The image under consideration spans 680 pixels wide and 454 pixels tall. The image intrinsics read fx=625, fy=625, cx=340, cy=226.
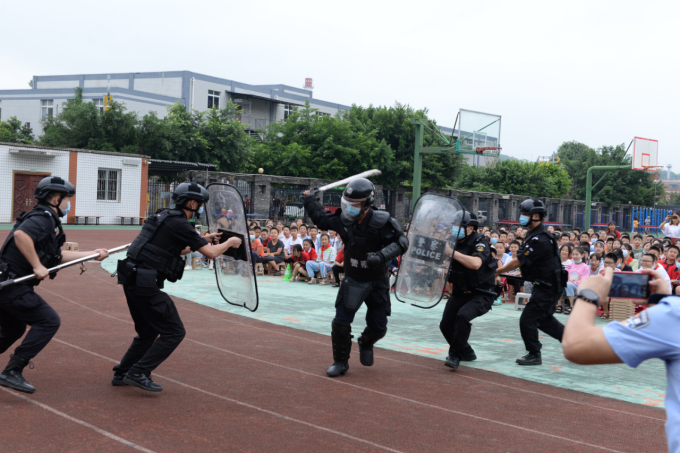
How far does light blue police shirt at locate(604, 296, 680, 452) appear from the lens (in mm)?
2045

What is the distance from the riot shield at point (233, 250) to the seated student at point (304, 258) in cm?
854

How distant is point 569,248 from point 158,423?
9.85 m

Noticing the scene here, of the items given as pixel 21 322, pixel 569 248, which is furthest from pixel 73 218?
pixel 21 322

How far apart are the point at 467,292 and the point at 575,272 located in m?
5.44

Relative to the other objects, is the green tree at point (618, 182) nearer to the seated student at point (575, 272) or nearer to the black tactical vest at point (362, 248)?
the seated student at point (575, 272)

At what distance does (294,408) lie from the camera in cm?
520

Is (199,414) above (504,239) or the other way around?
the other way around

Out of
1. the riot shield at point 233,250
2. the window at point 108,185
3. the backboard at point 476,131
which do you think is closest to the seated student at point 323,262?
the riot shield at point 233,250

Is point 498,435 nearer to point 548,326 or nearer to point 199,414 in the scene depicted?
point 199,414

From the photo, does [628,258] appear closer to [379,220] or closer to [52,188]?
[379,220]

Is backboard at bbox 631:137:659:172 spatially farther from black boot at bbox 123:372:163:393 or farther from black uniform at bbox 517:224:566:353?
black boot at bbox 123:372:163:393

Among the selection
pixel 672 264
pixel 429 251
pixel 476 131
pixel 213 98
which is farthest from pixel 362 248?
pixel 213 98

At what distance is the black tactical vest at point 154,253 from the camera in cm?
538

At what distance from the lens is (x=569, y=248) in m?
12.5
